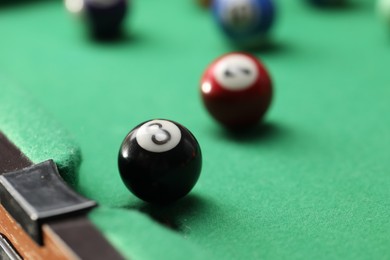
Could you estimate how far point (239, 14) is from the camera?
3520 millimetres

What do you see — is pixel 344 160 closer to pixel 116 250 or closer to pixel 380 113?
pixel 380 113

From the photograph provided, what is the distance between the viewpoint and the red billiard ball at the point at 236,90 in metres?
2.67

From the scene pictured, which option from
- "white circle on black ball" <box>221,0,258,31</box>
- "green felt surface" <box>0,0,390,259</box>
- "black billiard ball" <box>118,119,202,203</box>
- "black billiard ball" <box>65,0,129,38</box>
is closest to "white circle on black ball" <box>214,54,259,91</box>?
"green felt surface" <box>0,0,390,259</box>

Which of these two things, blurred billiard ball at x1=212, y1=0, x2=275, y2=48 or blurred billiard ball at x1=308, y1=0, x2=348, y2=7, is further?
blurred billiard ball at x1=308, y1=0, x2=348, y2=7

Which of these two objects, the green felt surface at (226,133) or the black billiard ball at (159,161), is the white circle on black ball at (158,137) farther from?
the green felt surface at (226,133)

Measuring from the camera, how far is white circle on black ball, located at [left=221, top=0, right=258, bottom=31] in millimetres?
3516

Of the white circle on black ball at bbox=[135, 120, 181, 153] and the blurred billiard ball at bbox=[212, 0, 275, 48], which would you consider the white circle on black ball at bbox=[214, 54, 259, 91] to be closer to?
the white circle on black ball at bbox=[135, 120, 181, 153]

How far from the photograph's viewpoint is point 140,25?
409 centimetres

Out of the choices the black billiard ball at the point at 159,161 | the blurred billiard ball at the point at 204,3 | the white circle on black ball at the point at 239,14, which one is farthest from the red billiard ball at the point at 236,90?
the blurred billiard ball at the point at 204,3

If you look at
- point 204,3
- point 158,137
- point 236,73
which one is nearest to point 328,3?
point 204,3

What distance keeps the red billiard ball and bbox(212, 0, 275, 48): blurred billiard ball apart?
83 cm

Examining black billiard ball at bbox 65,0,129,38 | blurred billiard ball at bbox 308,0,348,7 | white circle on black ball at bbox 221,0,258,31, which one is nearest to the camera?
white circle on black ball at bbox 221,0,258,31

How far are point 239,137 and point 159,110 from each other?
40 centimetres

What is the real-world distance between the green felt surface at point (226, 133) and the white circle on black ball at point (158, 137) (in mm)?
209
